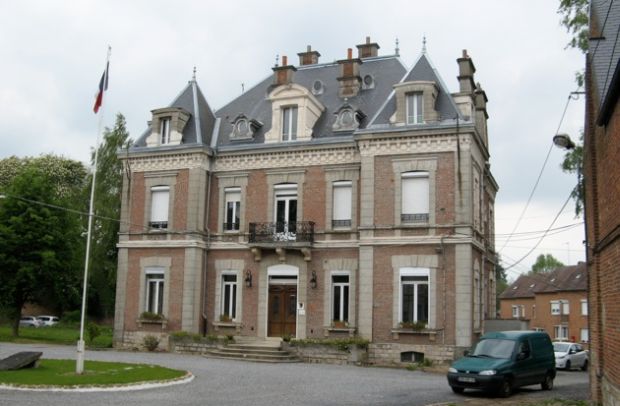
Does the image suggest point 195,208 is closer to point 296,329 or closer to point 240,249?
point 240,249

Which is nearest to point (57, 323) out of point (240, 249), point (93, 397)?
point (240, 249)

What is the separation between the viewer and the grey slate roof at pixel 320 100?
1071 inches

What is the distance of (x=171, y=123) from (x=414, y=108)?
10744 millimetres

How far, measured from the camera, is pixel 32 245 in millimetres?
34438

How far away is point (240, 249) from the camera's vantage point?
2894cm

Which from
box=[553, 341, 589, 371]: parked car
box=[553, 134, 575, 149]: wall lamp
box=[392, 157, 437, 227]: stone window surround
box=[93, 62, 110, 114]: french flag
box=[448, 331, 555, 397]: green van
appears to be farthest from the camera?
box=[553, 341, 589, 371]: parked car

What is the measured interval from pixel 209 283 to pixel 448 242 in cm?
1048

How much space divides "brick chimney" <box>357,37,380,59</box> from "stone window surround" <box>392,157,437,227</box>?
26.7ft

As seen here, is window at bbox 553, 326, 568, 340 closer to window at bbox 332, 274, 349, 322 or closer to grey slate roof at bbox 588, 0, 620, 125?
window at bbox 332, 274, 349, 322

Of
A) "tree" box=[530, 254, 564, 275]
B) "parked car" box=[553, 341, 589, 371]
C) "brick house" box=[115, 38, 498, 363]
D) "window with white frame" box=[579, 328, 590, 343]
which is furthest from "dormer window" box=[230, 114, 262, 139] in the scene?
"tree" box=[530, 254, 564, 275]

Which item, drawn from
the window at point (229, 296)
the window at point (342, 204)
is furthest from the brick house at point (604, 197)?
the window at point (229, 296)

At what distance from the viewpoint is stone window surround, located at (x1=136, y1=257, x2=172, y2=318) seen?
28.9 meters

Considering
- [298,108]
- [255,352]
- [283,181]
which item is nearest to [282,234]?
[283,181]

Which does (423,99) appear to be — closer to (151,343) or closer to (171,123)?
(171,123)
